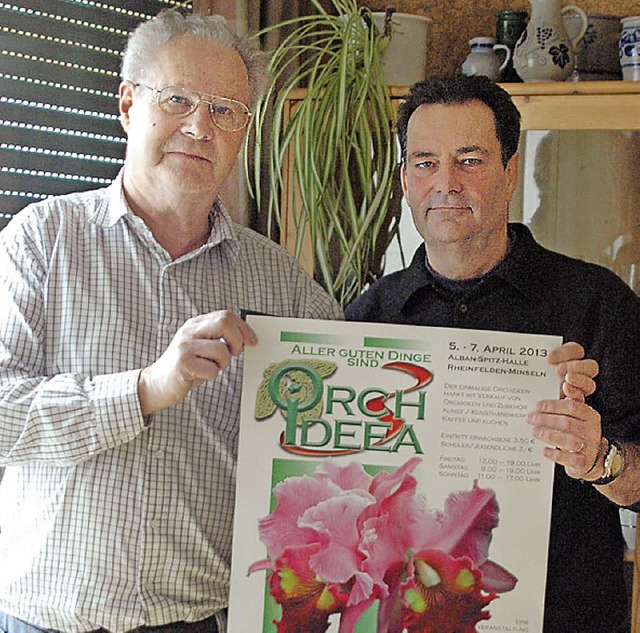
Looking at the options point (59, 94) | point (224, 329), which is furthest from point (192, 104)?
point (59, 94)

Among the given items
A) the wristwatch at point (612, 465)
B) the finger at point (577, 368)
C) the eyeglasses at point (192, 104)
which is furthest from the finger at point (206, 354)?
the wristwatch at point (612, 465)

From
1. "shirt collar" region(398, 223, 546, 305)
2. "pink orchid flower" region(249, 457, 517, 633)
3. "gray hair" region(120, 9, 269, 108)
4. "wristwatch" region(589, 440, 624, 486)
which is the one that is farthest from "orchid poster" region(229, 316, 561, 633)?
"gray hair" region(120, 9, 269, 108)

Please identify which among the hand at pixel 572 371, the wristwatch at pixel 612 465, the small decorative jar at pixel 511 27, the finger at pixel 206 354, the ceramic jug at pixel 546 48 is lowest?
the wristwatch at pixel 612 465

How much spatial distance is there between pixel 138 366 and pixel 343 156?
0.94 meters

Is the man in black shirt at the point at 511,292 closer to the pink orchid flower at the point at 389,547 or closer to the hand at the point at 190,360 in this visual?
the pink orchid flower at the point at 389,547

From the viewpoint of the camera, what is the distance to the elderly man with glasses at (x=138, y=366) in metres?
1.36

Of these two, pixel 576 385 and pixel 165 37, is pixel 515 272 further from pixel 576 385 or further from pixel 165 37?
pixel 165 37

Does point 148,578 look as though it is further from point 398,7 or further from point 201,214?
point 398,7

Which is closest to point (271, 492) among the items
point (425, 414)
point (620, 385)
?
point (425, 414)

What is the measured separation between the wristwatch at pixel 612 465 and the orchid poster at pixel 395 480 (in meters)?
0.13

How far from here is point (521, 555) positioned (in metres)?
1.45

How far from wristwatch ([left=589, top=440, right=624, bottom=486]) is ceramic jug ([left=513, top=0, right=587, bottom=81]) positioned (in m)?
1.00

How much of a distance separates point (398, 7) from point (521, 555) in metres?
1.75

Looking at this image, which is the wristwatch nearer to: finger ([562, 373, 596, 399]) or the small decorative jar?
finger ([562, 373, 596, 399])
